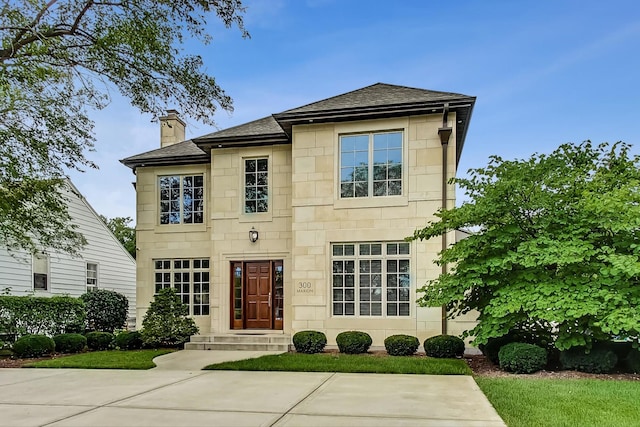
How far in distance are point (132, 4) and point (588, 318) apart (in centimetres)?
952

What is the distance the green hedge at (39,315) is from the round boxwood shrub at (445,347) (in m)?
10.4

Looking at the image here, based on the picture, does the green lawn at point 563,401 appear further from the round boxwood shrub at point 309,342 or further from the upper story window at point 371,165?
the upper story window at point 371,165

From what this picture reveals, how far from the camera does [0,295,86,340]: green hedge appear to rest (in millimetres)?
11969

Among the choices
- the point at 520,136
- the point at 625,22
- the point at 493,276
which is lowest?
the point at 493,276

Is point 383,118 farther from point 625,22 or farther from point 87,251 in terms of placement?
point 87,251

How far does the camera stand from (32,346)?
1060 centimetres

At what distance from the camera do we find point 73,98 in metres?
9.92

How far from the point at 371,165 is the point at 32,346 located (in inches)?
352

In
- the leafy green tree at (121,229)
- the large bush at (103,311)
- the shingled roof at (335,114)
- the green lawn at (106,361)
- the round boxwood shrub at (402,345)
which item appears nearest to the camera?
the green lawn at (106,361)

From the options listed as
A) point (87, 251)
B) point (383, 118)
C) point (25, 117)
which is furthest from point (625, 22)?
point (87, 251)

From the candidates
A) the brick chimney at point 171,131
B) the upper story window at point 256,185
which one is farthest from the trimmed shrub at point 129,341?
the brick chimney at point 171,131

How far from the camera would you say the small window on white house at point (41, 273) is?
1562 centimetres

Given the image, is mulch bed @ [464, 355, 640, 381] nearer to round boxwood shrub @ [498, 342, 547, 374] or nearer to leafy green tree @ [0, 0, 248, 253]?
round boxwood shrub @ [498, 342, 547, 374]

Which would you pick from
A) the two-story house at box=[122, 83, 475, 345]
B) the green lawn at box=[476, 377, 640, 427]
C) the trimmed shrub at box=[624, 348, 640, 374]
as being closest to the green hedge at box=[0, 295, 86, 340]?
the two-story house at box=[122, 83, 475, 345]
